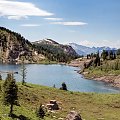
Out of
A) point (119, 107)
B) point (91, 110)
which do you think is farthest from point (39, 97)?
point (119, 107)

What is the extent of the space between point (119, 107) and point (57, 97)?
60.7 ft

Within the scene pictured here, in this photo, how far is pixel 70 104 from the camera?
85.8 meters

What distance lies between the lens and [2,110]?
183 feet

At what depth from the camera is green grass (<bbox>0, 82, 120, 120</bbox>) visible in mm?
65475

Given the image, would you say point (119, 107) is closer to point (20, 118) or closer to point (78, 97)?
point (78, 97)

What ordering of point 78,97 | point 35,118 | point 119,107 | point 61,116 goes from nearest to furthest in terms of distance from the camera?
point 35,118 < point 61,116 < point 119,107 < point 78,97

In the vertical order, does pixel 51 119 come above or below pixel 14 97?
below

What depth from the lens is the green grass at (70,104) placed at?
65.5 m

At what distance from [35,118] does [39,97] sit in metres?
29.6

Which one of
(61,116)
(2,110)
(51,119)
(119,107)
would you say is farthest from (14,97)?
(119,107)

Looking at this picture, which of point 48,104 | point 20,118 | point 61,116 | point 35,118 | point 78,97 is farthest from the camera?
point 78,97

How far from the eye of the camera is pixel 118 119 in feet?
232

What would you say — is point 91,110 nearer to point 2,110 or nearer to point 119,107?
point 119,107

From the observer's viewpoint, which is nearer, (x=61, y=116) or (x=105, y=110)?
(x=61, y=116)
